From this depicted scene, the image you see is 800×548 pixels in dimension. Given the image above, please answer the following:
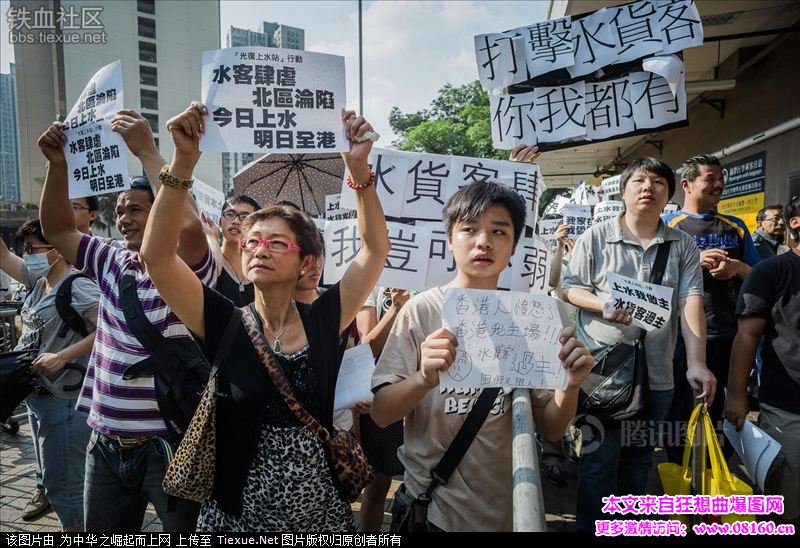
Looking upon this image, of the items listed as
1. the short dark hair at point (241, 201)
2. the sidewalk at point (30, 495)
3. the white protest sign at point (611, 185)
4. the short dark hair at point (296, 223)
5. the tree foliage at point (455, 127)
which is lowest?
the sidewalk at point (30, 495)

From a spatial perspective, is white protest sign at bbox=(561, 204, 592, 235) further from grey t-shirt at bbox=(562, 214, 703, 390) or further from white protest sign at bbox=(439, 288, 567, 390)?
white protest sign at bbox=(439, 288, 567, 390)

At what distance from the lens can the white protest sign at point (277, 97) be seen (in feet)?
6.47

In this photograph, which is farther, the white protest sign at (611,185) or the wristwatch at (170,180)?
the white protest sign at (611,185)

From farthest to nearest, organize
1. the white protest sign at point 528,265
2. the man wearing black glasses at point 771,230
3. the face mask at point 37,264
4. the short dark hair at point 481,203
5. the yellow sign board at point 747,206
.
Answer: the yellow sign board at point 747,206 < the man wearing black glasses at point 771,230 < the face mask at point 37,264 < the white protest sign at point 528,265 < the short dark hair at point 481,203

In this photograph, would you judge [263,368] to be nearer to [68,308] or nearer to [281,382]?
[281,382]

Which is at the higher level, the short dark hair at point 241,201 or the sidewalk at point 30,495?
the short dark hair at point 241,201

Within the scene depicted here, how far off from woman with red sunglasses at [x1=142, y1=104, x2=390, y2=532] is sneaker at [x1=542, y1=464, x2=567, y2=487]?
2.54 meters

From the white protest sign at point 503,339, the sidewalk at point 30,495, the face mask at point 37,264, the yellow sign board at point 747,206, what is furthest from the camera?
the yellow sign board at point 747,206

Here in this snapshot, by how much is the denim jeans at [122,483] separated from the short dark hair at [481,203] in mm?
1542

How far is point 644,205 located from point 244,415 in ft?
7.82

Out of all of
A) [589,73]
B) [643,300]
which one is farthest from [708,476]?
[589,73]

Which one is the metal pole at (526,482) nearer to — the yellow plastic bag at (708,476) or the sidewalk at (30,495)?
the yellow plastic bag at (708,476)

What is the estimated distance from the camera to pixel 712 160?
3428 millimetres

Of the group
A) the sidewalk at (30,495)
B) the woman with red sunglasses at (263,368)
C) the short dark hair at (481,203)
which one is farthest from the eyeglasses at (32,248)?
the short dark hair at (481,203)
